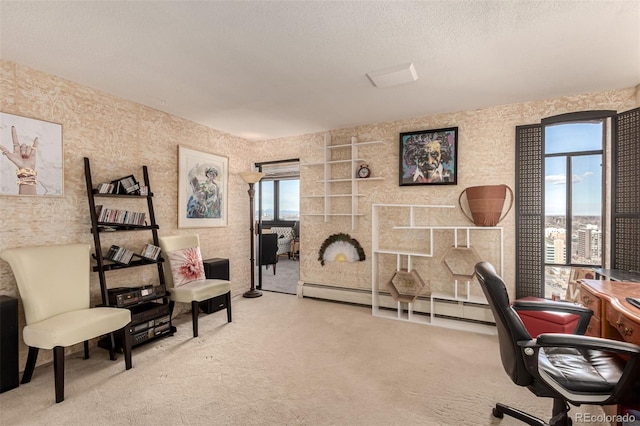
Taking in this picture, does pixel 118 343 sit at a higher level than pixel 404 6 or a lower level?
lower

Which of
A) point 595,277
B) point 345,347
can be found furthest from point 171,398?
point 595,277

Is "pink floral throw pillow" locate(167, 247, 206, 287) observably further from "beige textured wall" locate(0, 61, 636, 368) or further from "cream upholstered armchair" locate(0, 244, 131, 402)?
"cream upholstered armchair" locate(0, 244, 131, 402)

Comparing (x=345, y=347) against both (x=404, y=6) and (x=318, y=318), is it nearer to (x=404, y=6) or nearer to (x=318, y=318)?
(x=318, y=318)

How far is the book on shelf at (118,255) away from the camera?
2.85 meters

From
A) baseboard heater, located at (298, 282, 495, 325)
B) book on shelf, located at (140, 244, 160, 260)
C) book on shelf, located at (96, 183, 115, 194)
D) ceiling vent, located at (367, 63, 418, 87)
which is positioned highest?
ceiling vent, located at (367, 63, 418, 87)

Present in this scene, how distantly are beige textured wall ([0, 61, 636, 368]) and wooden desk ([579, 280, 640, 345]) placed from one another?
4.64ft

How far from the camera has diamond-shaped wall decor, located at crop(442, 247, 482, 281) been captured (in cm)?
349

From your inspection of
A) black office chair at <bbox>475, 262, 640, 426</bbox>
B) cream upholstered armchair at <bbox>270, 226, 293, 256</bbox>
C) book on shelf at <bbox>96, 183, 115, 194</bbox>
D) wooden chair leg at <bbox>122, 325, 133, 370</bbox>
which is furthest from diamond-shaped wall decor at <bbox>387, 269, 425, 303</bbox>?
cream upholstered armchair at <bbox>270, 226, 293, 256</bbox>

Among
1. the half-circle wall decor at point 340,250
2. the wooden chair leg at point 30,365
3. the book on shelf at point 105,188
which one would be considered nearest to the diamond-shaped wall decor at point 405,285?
the half-circle wall decor at point 340,250

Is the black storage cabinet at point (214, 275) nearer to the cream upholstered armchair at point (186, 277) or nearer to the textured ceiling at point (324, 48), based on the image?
the cream upholstered armchair at point (186, 277)

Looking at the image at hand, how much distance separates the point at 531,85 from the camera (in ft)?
9.47

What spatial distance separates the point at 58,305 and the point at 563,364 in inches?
139

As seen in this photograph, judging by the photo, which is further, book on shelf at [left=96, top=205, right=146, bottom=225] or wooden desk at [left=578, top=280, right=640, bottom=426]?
book on shelf at [left=96, top=205, right=146, bottom=225]

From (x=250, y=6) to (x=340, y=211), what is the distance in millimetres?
3067
